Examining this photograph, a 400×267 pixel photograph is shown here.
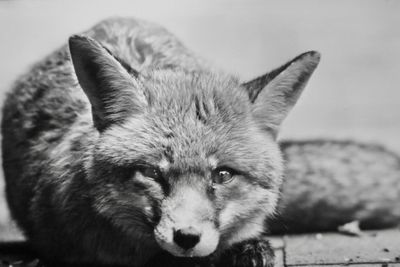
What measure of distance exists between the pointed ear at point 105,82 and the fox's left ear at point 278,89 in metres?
0.67

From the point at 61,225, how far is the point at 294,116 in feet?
14.7

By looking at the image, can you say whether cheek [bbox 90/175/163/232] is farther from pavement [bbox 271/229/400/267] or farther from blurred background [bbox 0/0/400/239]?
blurred background [bbox 0/0/400/239]

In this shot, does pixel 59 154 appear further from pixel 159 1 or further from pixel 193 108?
pixel 159 1

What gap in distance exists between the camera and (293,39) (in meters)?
9.78

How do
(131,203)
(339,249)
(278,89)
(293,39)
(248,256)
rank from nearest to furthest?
(131,203) → (278,89) → (248,256) → (339,249) → (293,39)

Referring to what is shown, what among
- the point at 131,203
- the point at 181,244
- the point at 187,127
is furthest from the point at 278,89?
the point at 181,244

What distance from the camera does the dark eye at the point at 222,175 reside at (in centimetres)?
396

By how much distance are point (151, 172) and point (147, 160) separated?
0.07m

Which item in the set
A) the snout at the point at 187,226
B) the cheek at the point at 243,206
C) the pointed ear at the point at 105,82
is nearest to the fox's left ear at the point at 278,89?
the cheek at the point at 243,206

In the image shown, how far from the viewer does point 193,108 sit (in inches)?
161

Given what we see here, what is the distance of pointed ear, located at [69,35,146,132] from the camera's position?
162 inches

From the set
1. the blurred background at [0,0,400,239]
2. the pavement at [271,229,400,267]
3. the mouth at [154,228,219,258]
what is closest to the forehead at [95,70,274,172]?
the mouth at [154,228,219,258]

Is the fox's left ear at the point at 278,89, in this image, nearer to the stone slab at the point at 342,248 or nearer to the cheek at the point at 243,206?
the cheek at the point at 243,206

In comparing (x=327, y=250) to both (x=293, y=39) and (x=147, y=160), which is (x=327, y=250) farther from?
(x=293, y=39)
